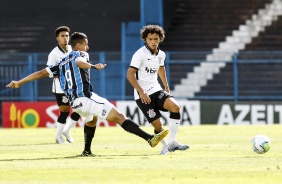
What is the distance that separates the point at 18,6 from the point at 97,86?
26.3 feet

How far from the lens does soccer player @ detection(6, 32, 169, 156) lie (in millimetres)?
12430

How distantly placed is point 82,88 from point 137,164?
1.96 m

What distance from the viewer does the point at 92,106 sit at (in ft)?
41.0

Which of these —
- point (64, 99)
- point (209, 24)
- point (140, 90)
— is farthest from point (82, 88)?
point (209, 24)

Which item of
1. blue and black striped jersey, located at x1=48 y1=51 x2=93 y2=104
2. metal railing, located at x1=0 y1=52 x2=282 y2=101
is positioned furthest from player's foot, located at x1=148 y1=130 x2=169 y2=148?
metal railing, located at x1=0 y1=52 x2=282 y2=101

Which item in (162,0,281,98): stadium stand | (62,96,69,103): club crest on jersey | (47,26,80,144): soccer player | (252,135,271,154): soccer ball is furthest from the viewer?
(162,0,281,98): stadium stand

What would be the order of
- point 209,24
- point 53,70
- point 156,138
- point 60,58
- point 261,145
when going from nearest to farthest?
point 156,138, point 261,145, point 53,70, point 60,58, point 209,24

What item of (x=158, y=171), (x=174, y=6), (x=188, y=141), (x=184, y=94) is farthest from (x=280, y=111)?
(x=158, y=171)

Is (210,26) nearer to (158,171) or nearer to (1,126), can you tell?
(1,126)

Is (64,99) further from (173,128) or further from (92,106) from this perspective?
(92,106)

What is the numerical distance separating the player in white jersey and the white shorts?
0.76 metres

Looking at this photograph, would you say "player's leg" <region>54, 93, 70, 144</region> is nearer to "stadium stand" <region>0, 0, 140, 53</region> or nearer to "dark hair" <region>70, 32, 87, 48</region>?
"dark hair" <region>70, 32, 87, 48</region>

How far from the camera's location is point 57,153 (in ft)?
44.8

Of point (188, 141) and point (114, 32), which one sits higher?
point (114, 32)
